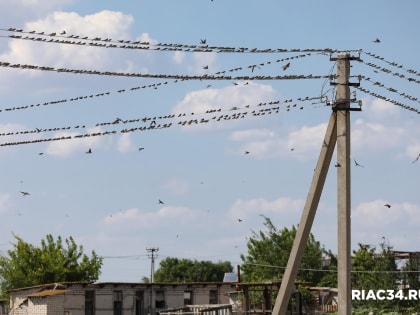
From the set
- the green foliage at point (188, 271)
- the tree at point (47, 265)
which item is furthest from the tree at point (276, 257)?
the green foliage at point (188, 271)

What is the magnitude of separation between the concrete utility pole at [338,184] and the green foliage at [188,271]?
119 metres

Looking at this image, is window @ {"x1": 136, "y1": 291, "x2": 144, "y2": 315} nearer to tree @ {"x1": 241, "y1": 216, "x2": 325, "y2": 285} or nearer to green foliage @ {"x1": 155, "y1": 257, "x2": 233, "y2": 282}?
tree @ {"x1": 241, "y1": 216, "x2": 325, "y2": 285}

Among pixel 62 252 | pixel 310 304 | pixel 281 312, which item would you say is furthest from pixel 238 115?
pixel 62 252

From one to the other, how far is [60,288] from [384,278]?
2248 cm

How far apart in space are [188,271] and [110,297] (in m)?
90.3

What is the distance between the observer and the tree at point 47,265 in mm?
79750

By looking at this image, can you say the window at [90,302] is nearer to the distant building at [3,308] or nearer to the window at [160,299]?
the window at [160,299]

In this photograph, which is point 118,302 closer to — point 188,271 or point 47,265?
point 47,265

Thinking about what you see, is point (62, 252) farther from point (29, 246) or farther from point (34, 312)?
point (34, 312)

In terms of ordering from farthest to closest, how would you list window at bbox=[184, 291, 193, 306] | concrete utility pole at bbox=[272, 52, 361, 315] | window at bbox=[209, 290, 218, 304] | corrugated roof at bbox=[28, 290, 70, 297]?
window at bbox=[209, 290, 218, 304], window at bbox=[184, 291, 193, 306], corrugated roof at bbox=[28, 290, 70, 297], concrete utility pole at bbox=[272, 52, 361, 315]

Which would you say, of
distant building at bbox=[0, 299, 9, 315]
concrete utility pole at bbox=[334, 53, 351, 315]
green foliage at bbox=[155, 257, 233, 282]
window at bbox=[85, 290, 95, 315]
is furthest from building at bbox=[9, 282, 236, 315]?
green foliage at bbox=[155, 257, 233, 282]

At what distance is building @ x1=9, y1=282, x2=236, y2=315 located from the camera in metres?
52.6

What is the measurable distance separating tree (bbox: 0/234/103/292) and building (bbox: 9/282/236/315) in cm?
2177

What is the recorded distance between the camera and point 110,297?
56.1m
